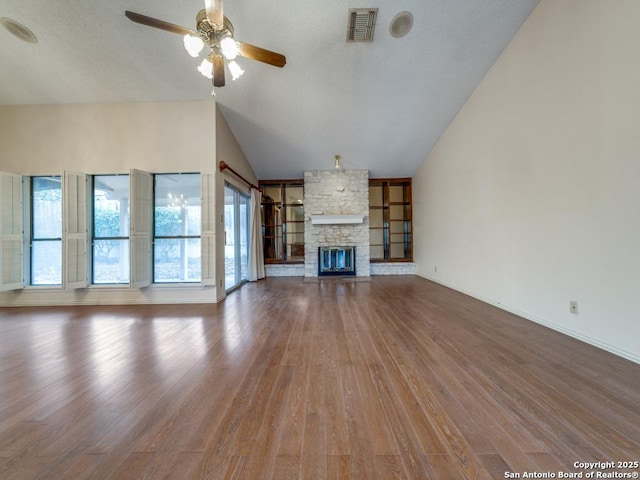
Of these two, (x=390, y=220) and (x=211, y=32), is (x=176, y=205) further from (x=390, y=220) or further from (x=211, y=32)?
(x=390, y=220)

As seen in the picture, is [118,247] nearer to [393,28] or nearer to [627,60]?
[393,28]

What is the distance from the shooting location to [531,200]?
2.89m

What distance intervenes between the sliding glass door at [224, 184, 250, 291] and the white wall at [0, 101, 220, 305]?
3.00 ft

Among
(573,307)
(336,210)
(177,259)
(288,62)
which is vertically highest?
(288,62)

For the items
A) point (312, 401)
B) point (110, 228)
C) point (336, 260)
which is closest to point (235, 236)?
point (110, 228)

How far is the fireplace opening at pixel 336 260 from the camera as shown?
6.50 meters

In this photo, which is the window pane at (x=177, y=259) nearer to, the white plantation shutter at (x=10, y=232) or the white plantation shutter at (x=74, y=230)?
the white plantation shutter at (x=74, y=230)

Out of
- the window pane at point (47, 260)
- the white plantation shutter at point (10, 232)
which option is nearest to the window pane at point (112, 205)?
the window pane at point (47, 260)

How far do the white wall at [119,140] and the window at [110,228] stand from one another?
26 cm

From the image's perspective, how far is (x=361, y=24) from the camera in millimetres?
2984

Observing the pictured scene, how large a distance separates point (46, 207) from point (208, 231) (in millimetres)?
2797

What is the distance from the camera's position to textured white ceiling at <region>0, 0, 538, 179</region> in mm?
2864

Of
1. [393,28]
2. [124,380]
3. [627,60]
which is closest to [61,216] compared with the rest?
[124,380]

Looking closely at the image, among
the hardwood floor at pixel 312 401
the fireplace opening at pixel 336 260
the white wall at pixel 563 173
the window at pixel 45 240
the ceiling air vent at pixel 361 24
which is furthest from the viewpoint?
the fireplace opening at pixel 336 260
